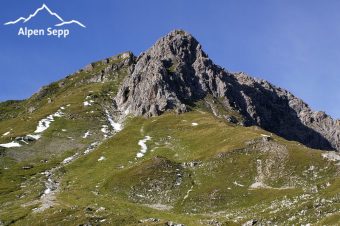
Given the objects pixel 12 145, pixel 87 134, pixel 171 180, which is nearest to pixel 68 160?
pixel 12 145

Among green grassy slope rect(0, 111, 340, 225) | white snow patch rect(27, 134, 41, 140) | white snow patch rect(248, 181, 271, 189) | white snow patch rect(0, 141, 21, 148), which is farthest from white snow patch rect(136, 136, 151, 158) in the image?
white snow patch rect(248, 181, 271, 189)

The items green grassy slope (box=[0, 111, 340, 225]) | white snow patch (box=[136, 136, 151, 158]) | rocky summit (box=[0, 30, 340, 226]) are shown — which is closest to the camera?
green grassy slope (box=[0, 111, 340, 225])

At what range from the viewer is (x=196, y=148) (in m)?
137

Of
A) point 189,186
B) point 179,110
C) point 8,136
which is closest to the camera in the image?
point 189,186

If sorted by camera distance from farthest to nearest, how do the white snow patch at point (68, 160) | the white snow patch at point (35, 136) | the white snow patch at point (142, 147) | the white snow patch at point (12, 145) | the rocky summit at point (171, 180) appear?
1. the white snow patch at point (35, 136)
2. the white snow patch at point (12, 145)
3. the white snow patch at point (68, 160)
4. the white snow patch at point (142, 147)
5. the rocky summit at point (171, 180)

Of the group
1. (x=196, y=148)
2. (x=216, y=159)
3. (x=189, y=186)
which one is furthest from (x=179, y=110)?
(x=189, y=186)

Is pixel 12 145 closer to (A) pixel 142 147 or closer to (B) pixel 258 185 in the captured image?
(A) pixel 142 147

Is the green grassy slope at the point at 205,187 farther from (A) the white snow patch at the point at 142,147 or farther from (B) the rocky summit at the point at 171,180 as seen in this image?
(A) the white snow patch at the point at 142,147

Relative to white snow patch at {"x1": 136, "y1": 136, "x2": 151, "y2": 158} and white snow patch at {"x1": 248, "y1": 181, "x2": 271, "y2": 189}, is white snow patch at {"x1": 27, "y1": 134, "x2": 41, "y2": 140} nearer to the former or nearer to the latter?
white snow patch at {"x1": 136, "y1": 136, "x2": 151, "y2": 158}

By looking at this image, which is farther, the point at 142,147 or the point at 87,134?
the point at 87,134

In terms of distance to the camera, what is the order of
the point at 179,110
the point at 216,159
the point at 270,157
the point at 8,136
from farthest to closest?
the point at 179,110, the point at 8,136, the point at 216,159, the point at 270,157

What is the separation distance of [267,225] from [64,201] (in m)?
42.9

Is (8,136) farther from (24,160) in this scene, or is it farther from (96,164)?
(96,164)

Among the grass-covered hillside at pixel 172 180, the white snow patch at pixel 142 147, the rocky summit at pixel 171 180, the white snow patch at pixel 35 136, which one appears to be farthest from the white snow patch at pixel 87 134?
the white snow patch at pixel 142 147
